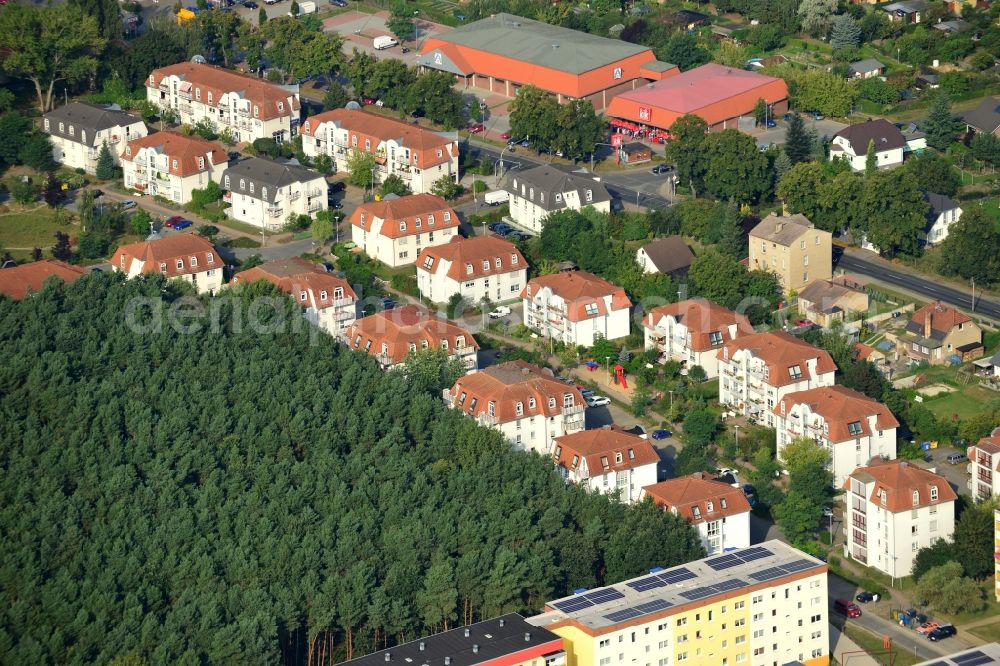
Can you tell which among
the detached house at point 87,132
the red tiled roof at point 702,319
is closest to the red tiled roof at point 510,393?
the red tiled roof at point 702,319

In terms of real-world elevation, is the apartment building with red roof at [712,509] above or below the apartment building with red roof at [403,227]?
→ below

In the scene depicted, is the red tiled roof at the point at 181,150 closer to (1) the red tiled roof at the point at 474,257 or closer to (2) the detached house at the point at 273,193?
(2) the detached house at the point at 273,193

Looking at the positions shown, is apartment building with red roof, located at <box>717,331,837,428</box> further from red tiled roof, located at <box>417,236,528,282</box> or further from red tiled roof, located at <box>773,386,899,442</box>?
red tiled roof, located at <box>417,236,528,282</box>

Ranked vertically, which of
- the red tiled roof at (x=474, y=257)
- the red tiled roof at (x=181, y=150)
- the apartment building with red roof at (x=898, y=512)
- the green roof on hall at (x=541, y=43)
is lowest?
the apartment building with red roof at (x=898, y=512)

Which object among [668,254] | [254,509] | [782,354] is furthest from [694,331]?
[254,509]

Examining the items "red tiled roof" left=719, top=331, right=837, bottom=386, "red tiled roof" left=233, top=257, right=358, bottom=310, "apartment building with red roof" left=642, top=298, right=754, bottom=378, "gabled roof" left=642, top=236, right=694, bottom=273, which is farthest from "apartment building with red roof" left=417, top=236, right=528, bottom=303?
"red tiled roof" left=719, top=331, right=837, bottom=386

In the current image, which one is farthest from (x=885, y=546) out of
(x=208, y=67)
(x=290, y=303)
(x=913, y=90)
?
(x=208, y=67)
